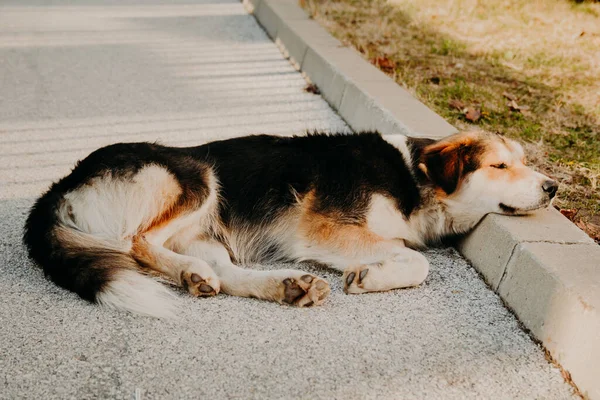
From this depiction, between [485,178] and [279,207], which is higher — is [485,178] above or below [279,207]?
above

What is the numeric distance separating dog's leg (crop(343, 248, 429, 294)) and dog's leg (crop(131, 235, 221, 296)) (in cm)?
64

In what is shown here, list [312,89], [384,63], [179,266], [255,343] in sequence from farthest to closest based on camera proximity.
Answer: [384,63]
[312,89]
[179,266]
[255,343]

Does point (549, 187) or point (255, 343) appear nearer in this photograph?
point (255, 343)

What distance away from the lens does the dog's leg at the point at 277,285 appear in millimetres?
3014

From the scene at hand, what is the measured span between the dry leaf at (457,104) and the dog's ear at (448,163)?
2102 mm

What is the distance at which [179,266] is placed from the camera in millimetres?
3131

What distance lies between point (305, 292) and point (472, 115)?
9.54 ft

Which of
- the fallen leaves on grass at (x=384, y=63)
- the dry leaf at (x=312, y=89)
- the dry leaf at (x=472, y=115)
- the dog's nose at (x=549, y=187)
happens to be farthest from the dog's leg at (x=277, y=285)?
the fallen leaves on grass at (x=384, y=63)

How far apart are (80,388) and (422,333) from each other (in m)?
1.39

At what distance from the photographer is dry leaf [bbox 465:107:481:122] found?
17.4 ft

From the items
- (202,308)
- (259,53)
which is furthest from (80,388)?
(259,53)

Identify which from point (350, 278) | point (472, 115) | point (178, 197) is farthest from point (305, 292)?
point (472, 115)

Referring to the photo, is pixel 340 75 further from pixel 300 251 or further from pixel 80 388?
pixel 80 388

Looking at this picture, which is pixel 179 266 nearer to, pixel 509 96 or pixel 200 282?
pixel 200 282
